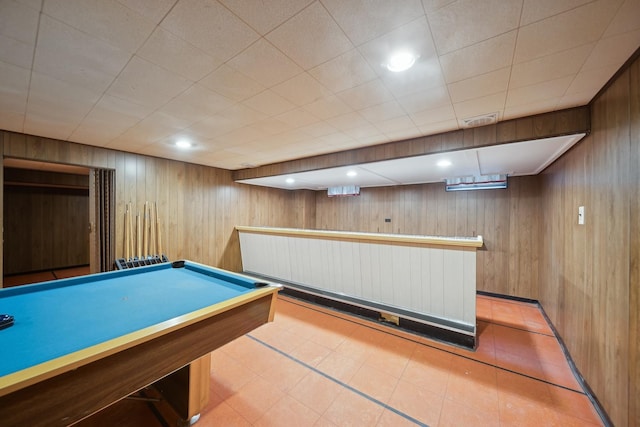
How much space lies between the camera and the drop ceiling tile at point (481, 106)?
1.93 metres

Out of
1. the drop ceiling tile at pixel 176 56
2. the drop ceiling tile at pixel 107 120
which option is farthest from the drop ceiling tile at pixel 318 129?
the drop ceiling tile at pixel 107 120

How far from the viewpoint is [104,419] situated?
161cm

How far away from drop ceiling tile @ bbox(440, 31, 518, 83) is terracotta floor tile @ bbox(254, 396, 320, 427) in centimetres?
247

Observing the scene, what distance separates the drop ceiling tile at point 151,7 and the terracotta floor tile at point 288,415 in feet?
7.88

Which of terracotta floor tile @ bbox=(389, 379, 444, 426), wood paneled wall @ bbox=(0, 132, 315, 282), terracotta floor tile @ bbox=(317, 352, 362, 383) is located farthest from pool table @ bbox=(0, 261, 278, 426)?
wood paneled wall @ bbox=(0, 132, 315, 282)

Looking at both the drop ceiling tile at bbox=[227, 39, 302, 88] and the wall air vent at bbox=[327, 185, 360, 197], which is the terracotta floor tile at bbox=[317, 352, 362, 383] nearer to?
the drop ceiling tile at bbox=[227, 39, 302, 88]

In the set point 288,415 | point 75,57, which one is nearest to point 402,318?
point 288,415

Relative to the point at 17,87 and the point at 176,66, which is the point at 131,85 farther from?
the point at 17,87

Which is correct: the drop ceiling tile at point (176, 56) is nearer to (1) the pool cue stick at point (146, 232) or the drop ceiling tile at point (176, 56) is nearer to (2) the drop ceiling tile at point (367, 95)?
(2) the drop ceiling tile at point (367, 95)

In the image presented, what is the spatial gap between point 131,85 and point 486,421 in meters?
3.44

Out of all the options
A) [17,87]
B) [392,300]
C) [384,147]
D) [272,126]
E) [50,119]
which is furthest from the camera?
[384,147]

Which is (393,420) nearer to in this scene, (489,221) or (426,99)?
(426,99)

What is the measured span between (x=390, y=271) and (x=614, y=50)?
2.42 meters

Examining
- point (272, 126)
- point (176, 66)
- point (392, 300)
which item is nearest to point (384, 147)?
point (272, 126)
